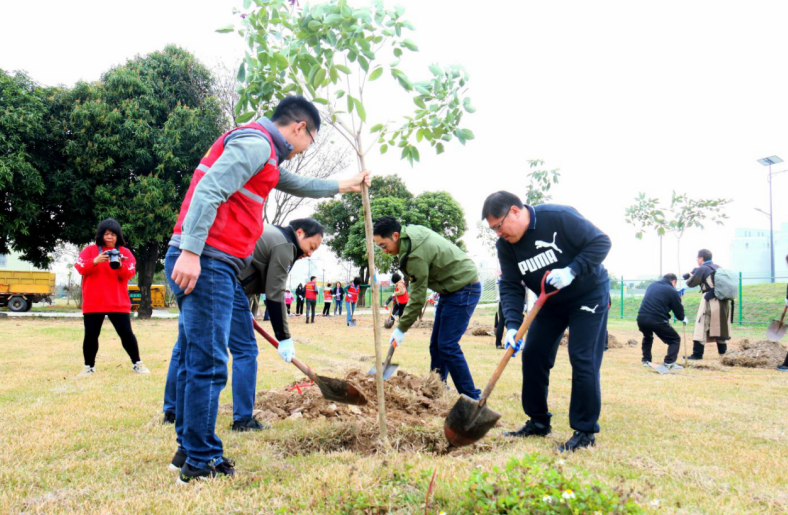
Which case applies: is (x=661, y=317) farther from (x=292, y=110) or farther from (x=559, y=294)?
(x=292, y=110)

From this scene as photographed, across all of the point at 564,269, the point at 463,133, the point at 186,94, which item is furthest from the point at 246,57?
the point at 186,94

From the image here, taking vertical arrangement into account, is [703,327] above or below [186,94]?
below

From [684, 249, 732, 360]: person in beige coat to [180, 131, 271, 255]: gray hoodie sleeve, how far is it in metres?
9.03

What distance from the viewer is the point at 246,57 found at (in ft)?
8.73

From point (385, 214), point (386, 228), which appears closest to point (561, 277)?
point (386, 228)

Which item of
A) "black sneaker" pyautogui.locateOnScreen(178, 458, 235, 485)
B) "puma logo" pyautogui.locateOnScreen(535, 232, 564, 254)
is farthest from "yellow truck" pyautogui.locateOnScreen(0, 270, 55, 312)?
"puma logo" pyautogui.locateOnScreen(535, 232, 564, 254)

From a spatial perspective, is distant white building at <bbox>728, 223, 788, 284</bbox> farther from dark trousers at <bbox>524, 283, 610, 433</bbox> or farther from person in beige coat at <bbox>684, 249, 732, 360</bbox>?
dark trousers at <bbox>524, 283, 610, 433</bbox>

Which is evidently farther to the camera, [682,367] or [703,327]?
[703,327]

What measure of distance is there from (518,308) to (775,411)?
292 centimetres

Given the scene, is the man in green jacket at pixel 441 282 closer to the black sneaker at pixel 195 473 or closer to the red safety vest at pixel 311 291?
the black sneaker at pixel 195 473

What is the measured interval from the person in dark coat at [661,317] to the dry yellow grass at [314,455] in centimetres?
158

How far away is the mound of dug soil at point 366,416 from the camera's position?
10.8ft

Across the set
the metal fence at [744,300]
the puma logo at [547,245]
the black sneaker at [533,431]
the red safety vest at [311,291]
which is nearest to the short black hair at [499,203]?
the puma logo at [547,245]

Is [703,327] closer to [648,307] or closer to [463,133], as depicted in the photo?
[648,307]
